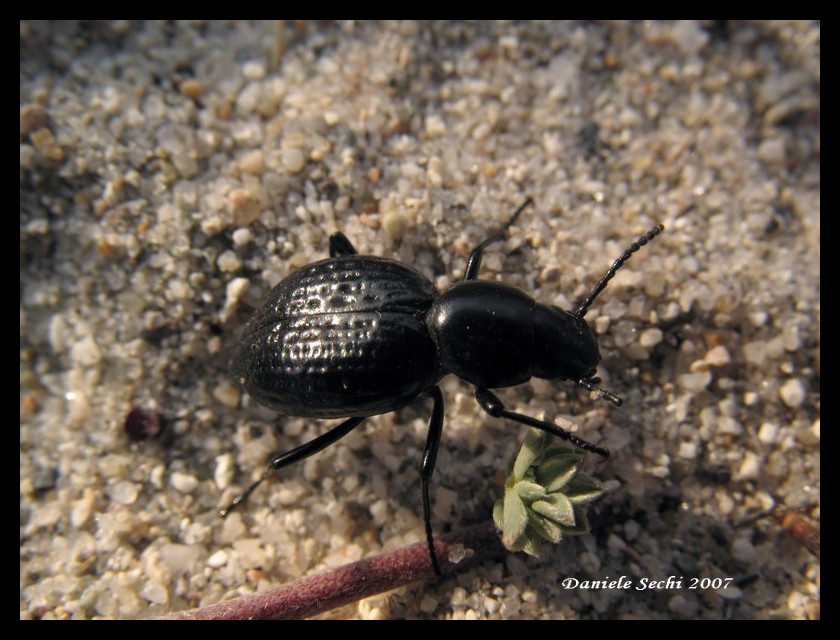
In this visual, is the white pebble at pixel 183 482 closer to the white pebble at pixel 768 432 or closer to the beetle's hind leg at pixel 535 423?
the beetle's hind leg at pixel 535 423

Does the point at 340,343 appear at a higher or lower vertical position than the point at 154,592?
higher

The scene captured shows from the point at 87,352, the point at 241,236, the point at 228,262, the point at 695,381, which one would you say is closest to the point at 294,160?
the point at 241,236

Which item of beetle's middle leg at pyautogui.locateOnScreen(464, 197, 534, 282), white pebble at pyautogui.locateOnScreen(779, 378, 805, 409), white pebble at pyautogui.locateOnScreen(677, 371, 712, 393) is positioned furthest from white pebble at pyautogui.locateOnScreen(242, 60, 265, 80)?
white pebble at pyautogui.locateOnScreen(779, 378, 805, 409)

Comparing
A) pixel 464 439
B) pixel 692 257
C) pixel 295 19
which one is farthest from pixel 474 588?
pixel 295 19

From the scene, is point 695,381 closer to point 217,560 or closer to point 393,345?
point 393,345

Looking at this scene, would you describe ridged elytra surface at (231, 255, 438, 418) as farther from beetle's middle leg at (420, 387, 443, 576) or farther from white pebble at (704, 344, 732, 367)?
white pebble at (704, 344, 732, 367)
